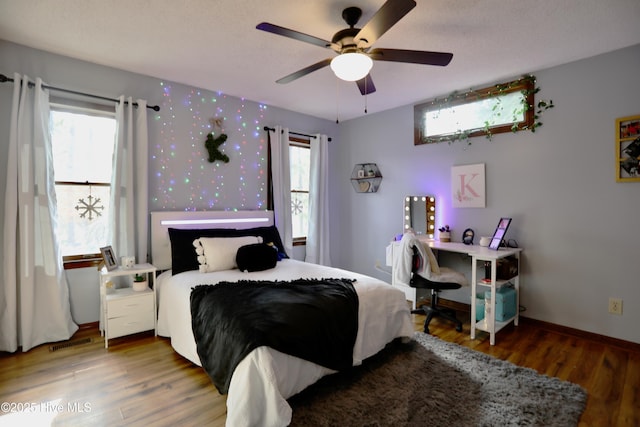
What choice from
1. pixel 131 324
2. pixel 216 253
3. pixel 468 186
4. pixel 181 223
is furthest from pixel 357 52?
pixel 131 324

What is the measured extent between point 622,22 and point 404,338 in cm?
285

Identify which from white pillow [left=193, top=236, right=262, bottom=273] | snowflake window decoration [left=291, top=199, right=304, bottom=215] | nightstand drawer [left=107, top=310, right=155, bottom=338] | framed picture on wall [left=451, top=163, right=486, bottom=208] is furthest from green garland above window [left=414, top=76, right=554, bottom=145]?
nightstand drawer [left=107, top=310, right=155, bottom=338]

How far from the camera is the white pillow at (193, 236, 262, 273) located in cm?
303

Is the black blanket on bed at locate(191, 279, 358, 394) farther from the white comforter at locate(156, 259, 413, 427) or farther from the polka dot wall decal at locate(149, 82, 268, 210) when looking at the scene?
the polka dot wall decal at locate(149, 82, 268, 210)

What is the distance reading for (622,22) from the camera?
7.70ft

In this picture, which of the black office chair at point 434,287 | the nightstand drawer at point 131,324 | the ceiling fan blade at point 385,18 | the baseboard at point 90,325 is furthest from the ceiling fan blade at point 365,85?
the baseboard at point 90,325

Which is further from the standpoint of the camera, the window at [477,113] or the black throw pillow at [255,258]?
the window at [477,113]

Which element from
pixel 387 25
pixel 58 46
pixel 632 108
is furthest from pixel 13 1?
pixel 632 108

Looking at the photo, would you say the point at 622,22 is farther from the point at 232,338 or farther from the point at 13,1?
the point at 13,1

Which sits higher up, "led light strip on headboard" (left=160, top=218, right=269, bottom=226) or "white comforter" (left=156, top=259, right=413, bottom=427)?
"led light strip on headboard" (left=160, top=218, right=269, bottom=226)

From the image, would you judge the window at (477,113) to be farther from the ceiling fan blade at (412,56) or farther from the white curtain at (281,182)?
the white curtain at (281,182)

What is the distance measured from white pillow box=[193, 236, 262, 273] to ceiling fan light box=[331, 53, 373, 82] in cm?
190

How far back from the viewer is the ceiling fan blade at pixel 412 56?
211 cm

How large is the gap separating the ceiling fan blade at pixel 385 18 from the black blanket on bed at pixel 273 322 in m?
1.67
